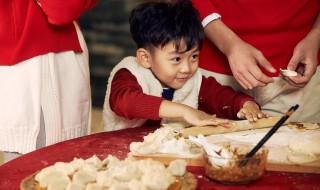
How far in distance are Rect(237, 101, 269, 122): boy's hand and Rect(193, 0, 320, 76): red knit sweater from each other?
0.92ft

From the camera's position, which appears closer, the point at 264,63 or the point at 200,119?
the point at 200,119

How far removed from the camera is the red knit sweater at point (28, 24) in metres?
2.05

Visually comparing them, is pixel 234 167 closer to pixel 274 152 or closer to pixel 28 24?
pixel 274 152

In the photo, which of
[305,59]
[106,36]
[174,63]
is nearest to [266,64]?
A: [305,59]

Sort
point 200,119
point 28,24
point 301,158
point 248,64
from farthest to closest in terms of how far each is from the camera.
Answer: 1. point 248,64
2. point 28,24
3. point 200,119
4. point 301,158

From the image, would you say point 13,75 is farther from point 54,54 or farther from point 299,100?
point 299,100

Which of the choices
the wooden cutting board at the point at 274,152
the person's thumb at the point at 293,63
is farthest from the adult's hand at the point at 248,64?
the wooden cutting board at the point at 274,152

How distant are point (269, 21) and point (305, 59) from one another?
23cm

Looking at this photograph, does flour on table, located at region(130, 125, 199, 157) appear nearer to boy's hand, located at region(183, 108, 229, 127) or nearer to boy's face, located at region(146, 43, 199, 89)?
boy's hand, located at region(183, 108, 229, 127)

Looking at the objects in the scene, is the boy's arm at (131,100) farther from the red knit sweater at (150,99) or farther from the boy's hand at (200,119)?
the boy's hand at (200,119)

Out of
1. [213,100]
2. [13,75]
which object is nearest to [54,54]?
[13,75]

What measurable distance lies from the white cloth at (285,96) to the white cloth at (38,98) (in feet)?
2.13

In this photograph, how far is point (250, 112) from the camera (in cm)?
214

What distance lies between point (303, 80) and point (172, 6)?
0.63 m
